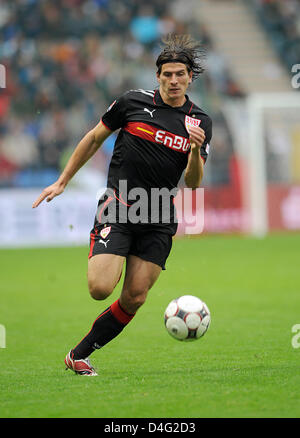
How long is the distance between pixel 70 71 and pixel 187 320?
16.5m

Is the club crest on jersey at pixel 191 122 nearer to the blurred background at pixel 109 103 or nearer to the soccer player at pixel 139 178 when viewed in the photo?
the soccer player at pixel 139 178

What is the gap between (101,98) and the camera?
20.7 meters

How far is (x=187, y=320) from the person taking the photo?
223 inches

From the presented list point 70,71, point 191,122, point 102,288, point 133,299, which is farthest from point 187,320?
point 70,71

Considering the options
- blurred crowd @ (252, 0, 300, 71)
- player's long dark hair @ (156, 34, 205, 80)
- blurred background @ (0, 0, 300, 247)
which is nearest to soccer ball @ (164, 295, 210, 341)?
player's long dark hair @ (156, 34, 205, 80)

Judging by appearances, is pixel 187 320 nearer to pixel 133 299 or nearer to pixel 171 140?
pixel 133 299

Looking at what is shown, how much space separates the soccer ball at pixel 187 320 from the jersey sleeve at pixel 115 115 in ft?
4.71

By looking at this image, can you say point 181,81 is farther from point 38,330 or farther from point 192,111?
point 38,330

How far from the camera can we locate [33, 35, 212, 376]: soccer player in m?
5.70

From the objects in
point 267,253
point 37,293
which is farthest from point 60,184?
point 267,253

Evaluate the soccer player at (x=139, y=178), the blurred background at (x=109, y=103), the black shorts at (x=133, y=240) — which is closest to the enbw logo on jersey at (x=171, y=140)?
the soccer player at (x=139, y=178)

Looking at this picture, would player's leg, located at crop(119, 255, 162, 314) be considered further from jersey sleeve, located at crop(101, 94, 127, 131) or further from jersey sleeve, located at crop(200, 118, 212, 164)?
jersey sleeve, located at crop(101, 94, 127, 131)

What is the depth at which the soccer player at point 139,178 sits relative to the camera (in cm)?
570

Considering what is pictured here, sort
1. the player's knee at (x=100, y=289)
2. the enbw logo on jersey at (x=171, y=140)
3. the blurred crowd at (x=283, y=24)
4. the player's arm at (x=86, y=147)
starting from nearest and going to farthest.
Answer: the player's knee at (x=100, y=289) → the enbw logo on jersey at (x=171, y=140) → the player's arm at (x=86, y=147) → the blurred crowd at (x=283, y=24)
